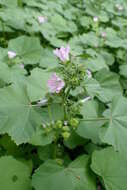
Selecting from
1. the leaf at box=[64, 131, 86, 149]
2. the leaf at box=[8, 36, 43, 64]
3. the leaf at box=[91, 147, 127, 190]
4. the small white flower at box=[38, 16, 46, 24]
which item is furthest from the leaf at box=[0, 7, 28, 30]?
the leaf at box=[91, 147, 127, 190]

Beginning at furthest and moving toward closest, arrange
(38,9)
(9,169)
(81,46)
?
(38,9) → (81,46) → (9,169)

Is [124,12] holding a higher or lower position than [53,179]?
lower

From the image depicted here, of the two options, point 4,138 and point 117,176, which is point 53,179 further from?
point 4,138

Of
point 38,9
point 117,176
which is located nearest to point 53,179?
point 117,176

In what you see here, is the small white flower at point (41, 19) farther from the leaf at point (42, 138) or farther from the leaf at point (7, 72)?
the leaf at point (42, 138)

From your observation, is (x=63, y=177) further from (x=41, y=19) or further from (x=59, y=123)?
(x=41, y=19)

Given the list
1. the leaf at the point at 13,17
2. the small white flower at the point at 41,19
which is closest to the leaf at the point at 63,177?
the leaf at the point at 13,17
